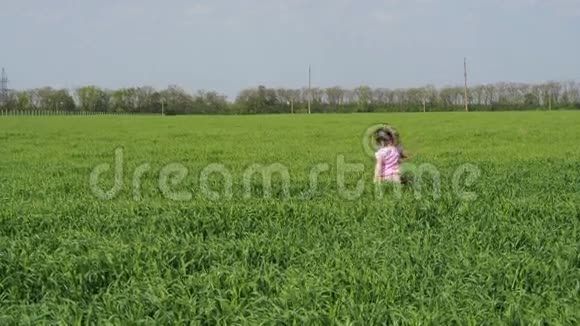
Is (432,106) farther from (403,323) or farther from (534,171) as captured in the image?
(403,323)

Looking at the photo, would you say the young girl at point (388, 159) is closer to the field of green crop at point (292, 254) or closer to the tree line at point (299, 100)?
the field of green crop at point (292, 254)

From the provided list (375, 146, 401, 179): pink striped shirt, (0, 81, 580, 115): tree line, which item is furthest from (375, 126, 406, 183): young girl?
(0, 81, 580, 115): tree line

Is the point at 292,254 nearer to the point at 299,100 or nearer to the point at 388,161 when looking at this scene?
the point at 388,161

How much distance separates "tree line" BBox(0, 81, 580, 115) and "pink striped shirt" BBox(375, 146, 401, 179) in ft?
267

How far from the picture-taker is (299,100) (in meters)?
103

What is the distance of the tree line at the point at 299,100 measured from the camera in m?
95.9

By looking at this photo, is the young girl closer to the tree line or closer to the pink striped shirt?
the pink striped shirt

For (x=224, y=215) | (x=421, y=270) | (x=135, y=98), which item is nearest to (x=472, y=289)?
(x=421, y=270)

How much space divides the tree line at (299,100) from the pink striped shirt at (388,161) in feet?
267

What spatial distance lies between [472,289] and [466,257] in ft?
2.94

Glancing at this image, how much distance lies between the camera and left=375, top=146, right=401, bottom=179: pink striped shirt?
34.8ft

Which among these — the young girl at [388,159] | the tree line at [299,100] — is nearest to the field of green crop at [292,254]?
the young girl at [388,159]

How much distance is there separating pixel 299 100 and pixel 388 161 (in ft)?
305

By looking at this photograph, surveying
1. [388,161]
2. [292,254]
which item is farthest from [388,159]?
[292,254]
